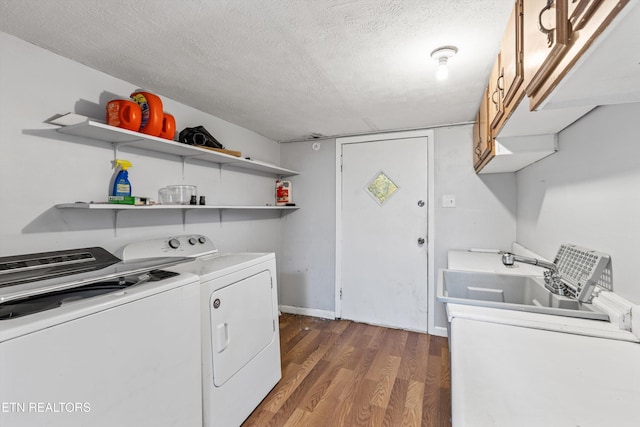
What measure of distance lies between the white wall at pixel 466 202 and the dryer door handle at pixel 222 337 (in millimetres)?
2093

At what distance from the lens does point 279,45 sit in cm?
143

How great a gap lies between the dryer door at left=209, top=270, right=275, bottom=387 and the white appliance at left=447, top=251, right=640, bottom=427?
1.12 m

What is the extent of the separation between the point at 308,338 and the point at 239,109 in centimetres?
217

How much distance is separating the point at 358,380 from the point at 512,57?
2109 millimetres

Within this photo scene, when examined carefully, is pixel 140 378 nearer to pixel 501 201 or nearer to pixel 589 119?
pixel 589 119

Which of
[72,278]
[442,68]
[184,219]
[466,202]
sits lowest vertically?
[72,278]

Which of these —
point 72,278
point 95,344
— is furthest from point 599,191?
point 72,278

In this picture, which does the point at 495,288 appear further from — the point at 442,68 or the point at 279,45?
the point at 279,45

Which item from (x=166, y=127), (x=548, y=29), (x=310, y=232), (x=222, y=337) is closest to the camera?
(x=548, y=29)

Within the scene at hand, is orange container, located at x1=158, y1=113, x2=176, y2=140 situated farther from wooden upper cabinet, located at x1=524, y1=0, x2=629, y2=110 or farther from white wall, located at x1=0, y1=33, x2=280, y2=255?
wooden upper cabinet, located at x1=524, y1=0, x2=629, y2=110

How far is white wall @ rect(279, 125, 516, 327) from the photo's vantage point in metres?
2.66

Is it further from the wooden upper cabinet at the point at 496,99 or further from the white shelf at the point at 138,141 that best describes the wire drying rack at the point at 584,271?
the white shelf at the point at 138,141

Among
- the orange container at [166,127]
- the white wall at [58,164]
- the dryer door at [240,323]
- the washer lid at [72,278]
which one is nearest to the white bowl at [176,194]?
the white wall at [58,164]

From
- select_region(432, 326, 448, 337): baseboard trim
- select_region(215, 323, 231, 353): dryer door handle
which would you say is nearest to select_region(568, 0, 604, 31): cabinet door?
select_region(215, 323, 231, 353): dryer door handle
